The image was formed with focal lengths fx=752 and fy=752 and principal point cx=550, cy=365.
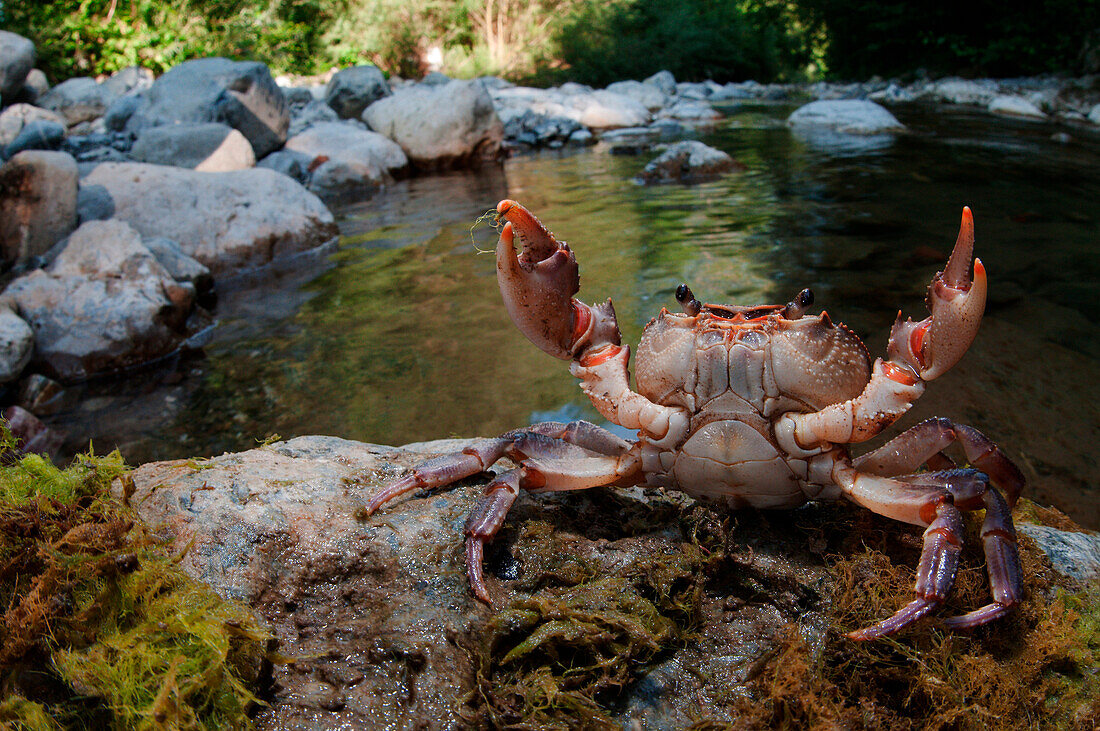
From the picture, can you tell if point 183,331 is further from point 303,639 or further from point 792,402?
point 792,402

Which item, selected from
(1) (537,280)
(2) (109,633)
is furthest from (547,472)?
(2) (109,633)

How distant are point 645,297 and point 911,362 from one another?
5.45 meters

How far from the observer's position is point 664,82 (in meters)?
29.8

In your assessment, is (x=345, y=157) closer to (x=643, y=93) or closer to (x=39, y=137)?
(x=39, y=137)

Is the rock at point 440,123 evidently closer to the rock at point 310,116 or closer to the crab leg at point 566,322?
the rock at point 310,116

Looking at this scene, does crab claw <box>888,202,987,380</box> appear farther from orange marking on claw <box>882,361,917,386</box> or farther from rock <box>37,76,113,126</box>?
rock <box>37,76,113,126</box>

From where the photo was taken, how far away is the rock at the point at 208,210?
365 inches

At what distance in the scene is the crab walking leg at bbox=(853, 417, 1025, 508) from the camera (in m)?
2.57

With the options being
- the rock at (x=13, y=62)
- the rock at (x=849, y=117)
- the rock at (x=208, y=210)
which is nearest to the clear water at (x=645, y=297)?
the rock at (x=208, y=210)

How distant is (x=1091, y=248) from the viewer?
8500 millimetres

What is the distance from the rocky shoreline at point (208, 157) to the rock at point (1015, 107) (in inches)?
2.5

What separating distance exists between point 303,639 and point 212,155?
39.7ft

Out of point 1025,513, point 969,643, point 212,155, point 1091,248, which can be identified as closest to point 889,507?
point 969,643

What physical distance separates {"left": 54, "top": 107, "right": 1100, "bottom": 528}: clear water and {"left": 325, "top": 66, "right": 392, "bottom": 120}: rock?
5.73m
